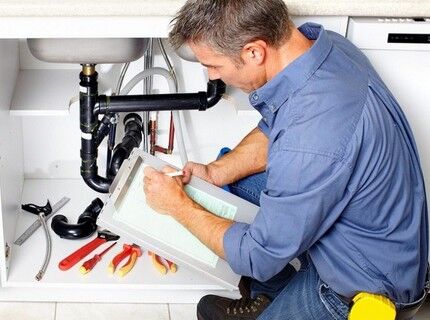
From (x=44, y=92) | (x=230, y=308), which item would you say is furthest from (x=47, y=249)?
(x=230, y=308)

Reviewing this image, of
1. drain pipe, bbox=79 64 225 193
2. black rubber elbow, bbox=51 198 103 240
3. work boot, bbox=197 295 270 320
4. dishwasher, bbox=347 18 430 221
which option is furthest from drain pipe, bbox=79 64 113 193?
dishwasher, bbox=347 18 430 221

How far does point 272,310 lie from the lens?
159cm

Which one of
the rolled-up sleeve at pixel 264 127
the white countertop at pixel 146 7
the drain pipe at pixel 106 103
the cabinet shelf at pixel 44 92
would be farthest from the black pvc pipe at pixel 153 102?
the white countertop at pixel 146 7

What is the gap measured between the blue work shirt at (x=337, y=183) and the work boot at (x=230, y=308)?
15.1 inches

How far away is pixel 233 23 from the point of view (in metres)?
1.27

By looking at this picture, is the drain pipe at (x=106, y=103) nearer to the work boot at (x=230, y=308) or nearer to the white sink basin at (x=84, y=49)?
the white sink basin at (x=84, y=49)

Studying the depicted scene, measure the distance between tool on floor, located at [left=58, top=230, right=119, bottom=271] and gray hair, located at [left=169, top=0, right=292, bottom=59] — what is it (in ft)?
Answer: 3.01

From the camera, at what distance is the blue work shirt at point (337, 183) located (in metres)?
1.27

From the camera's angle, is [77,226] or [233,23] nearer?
[233,23]

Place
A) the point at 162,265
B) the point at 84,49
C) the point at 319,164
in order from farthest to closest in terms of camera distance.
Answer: the point at 162,265 → the point at 84,49 → the point at 319,164

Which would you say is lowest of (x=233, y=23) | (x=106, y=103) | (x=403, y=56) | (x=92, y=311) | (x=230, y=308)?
(x=92, y=311)

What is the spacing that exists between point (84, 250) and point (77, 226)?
9 centimetres

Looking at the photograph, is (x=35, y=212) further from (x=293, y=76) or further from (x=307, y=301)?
(x=293, y=76)

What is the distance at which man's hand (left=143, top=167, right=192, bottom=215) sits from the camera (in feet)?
5.18
